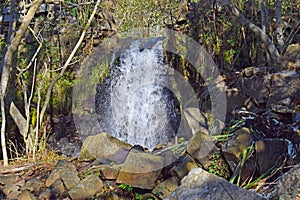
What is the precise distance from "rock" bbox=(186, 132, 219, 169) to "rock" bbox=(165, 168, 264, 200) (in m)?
0.90

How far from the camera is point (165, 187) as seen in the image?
240 centimetres

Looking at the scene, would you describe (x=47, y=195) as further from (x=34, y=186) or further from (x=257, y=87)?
(x=257, y=87)

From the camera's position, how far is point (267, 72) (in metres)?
3.54

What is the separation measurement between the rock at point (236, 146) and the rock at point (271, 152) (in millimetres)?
105

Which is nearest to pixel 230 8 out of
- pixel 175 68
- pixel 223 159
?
pixel 175 68

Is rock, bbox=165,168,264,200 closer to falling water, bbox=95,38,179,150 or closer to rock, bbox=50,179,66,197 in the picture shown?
rock, bbox=50,179,66,197

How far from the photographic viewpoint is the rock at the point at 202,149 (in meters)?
2.47

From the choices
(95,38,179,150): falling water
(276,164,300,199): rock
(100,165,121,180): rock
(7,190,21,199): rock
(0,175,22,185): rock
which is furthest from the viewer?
(95,38,179,150): falling water

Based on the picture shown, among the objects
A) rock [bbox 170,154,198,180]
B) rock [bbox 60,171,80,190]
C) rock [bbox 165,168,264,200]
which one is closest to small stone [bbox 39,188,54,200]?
rock [bbox 60,171,80,190]

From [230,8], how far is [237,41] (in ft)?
3.67

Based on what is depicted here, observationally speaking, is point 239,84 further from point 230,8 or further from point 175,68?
point 175,68

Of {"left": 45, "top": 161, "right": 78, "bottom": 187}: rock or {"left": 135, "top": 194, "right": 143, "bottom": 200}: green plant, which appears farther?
{"left": 45, "top": 161, "right": 78, "bottom": 187}: rock

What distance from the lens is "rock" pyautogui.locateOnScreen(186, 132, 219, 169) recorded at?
2.47 m

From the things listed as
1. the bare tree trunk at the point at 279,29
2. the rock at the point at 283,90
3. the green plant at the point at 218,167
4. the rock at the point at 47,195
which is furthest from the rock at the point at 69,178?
the bare tree trunk at the point at 279,29
